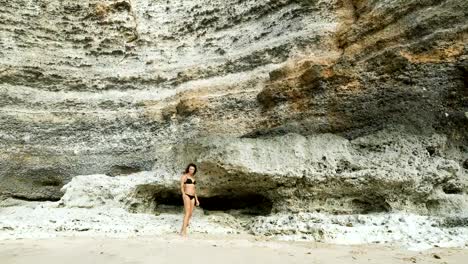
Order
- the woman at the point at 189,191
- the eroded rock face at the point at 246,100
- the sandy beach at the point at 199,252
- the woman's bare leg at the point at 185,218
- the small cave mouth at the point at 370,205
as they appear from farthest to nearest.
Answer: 1. the eroded rock face at the point at 246,100
2. the woman at the point at 189,191
3. the small cave mouth at the point at 370,205
4. the woman's bare leg at the point at 185,218
5. the sandy beach at the point at 199,252

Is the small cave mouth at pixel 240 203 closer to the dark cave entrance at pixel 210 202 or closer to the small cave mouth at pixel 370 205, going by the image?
the dark cave entrance at pixel 210 202

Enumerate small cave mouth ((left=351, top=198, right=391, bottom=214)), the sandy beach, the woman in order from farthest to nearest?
the woman < small cave mouth ((left=351, top=198, right=391, bottom=214)) < the sandy beach

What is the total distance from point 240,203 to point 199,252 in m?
2.96

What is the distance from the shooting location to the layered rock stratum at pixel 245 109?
6844 mm

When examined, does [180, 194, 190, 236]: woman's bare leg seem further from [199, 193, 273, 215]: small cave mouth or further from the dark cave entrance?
[199, 193, 273, 215]: small cave mouth

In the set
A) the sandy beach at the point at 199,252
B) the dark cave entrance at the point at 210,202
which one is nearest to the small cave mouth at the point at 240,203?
the dark cave entrance at the point at 210,202

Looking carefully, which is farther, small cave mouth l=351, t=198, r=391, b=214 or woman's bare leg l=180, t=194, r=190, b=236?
small cave mouth l=351, t=198, r=391, b=214

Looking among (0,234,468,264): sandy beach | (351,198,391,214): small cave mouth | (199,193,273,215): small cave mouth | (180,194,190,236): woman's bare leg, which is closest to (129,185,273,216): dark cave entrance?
(199,193,273,215): small cave mouth

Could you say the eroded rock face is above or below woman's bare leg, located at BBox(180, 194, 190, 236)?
above

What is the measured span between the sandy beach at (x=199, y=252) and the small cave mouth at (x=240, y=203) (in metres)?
1.65

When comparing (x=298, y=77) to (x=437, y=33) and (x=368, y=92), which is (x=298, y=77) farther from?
(x=437, y=33)

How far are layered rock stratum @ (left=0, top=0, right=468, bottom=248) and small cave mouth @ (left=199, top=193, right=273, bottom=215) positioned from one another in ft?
0.10

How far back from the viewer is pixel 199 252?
502 centimetres

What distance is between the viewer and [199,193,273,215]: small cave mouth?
7668 millimetres
